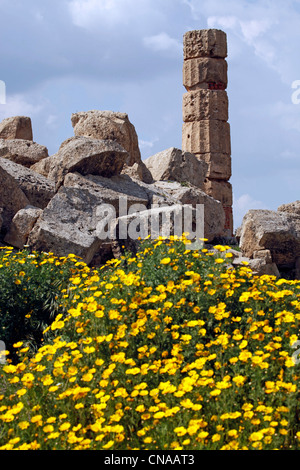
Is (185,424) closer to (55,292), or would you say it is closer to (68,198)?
(55,292)

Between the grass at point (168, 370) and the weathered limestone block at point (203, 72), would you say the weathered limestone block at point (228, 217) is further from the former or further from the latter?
the grass at point (168, 370)

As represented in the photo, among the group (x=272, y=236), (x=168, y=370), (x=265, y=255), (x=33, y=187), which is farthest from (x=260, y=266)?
(x=168, y=370)

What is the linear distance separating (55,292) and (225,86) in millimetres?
15617

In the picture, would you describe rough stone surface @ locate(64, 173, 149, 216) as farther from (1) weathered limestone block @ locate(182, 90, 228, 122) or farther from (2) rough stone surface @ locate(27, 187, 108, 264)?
(1) weathered limestone block @ locate(182, 90, 228, 122)

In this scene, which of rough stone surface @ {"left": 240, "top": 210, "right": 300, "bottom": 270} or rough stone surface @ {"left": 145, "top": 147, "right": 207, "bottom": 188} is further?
rough stone surface @ {"left": 145, "top": 147, "right": 207, "bottom": 188}

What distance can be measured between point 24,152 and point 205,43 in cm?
865

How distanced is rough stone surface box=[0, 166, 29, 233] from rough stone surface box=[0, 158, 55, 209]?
41 centimetres

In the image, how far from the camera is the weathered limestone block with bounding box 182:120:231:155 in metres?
20.0

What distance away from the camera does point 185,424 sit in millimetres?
3641

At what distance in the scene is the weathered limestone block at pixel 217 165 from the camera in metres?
20.2

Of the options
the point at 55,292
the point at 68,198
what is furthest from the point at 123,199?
the point at 55,292

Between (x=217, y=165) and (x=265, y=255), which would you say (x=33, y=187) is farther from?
(x=217, y=165)

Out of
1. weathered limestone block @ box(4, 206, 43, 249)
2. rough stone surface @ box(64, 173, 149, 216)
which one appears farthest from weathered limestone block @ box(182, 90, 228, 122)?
weathered limestone block @ box(4, 206, 43, 249)
